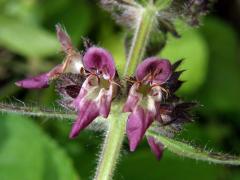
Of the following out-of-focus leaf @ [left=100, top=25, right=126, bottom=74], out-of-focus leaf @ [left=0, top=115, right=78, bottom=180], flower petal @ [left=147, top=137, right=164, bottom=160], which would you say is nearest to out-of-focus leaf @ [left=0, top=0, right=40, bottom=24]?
out-of-focus leaf @ [left=100, top=25, right=126, bottom=74]

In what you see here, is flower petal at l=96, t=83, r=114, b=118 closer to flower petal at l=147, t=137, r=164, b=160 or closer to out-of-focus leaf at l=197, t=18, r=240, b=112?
flower petal at l=147, t=137, r=164, b=160

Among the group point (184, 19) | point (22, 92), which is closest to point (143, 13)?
point (184, 19)

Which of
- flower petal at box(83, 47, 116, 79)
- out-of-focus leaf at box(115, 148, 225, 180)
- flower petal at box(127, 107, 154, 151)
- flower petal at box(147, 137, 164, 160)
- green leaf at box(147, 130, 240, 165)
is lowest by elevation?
out-of-focus leaf at box(115, 148, 225, 180)

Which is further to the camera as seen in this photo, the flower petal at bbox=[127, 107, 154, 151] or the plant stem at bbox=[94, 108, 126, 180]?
the plant stem at bbox=[94, 108, 126, 180]

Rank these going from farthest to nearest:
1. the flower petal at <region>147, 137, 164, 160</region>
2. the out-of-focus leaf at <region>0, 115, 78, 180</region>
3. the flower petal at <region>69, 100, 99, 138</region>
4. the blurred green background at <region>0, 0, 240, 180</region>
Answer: the blurred green background at <region>0, 0, 240, 180</region> < the out-of-focus leaf at <region>0, 115, 78, 180</region> < the flower petal at <region>147, 137, 164, 160</region> < the flower petal at <region>69, 100, 99, 138</region>

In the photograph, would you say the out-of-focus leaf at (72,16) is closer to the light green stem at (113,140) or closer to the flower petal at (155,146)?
the light green stem at (113,140)

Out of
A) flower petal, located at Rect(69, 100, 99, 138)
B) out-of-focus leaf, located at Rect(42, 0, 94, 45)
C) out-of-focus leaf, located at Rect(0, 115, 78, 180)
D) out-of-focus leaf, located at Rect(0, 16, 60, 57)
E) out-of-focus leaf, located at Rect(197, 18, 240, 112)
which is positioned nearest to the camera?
flower petal, located at Rect(69, 100, 99, 138)

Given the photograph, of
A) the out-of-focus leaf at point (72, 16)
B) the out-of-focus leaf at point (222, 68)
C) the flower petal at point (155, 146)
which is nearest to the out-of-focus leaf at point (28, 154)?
the flower petal at point (155, 146)
